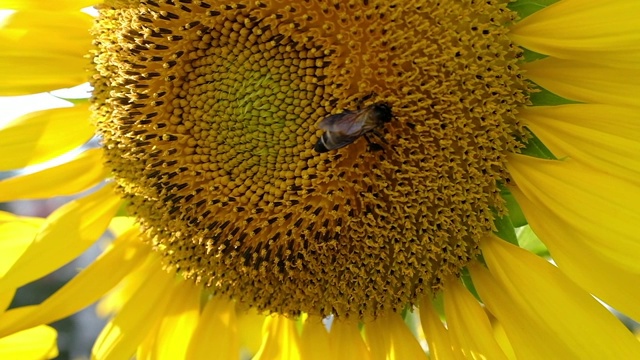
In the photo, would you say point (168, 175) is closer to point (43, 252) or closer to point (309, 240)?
point (309, 240)

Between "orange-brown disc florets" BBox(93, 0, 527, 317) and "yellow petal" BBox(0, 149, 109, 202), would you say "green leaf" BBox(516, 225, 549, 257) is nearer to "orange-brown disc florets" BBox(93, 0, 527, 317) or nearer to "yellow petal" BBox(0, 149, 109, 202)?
"orange-brown disc florets" BBox(93, 0, 527, 317)

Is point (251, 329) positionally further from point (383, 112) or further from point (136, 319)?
point (383, 112)


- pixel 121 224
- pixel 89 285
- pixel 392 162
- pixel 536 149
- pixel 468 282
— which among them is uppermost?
pixel 536 149

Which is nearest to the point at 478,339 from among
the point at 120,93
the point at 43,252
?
the point at 120,93

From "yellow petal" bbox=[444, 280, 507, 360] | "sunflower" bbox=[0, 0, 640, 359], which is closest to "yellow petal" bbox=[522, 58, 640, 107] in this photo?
"sunflower" bbox=[0, 0, 640, 359]

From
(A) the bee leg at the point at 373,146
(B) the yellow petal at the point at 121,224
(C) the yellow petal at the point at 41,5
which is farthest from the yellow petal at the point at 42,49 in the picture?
(A) the bee leg at the point at 373,146

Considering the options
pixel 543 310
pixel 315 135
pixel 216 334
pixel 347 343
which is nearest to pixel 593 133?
pixel 543 310
